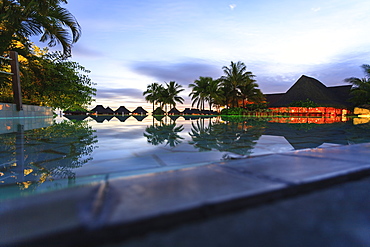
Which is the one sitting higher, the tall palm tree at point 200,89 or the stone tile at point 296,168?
the tall palm tree at point 200,89

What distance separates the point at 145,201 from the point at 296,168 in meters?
0.92

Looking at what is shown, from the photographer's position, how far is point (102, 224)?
58 centimetres

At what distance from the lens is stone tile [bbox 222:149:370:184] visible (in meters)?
1.00

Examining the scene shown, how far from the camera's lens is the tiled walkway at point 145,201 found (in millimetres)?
559

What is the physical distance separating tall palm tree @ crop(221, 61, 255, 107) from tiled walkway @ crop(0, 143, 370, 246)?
3113 centimetres

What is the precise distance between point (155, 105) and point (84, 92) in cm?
2853

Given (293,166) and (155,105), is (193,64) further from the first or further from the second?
(293,166)

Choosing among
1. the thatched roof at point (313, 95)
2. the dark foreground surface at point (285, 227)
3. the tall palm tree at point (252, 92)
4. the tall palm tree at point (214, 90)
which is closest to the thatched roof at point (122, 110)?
the tall palm tree at point (214, 90)

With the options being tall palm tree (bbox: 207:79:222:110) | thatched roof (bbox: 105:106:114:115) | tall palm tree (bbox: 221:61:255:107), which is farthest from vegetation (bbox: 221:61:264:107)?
thatched roof (bbox: 105:106:114:115)

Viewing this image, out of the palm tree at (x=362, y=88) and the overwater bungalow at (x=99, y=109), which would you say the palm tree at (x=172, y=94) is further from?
the palm tree at (x=362, y=88)

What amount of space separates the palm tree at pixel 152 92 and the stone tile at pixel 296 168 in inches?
1662

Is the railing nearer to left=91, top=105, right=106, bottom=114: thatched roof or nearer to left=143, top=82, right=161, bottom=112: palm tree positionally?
left=143, top=82, right=161, bottom=112: palm tree

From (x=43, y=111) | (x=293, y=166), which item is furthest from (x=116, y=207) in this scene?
(x=43, y=111)

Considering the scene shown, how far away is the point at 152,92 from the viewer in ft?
145
